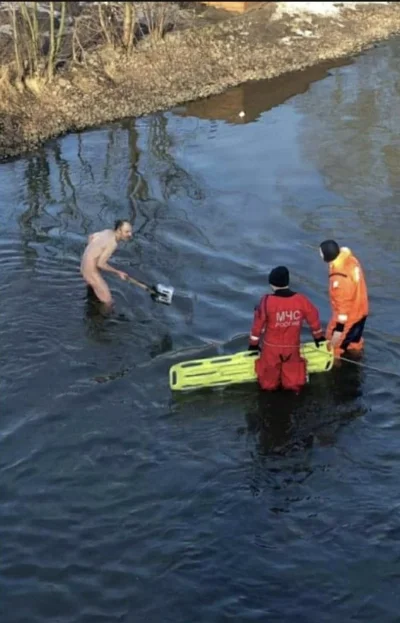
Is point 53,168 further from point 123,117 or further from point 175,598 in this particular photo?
point 175,598

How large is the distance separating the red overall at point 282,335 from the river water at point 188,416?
1.08ft

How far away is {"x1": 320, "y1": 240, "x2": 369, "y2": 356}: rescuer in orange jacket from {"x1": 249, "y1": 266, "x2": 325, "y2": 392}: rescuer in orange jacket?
0.41 m

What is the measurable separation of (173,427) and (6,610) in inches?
123

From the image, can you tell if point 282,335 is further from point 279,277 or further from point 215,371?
point 215,371

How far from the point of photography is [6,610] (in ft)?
23.4

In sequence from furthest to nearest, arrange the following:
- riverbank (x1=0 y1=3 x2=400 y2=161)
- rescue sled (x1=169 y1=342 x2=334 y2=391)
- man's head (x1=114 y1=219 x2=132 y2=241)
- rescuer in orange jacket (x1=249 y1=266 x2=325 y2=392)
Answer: riverbank (x1=0 y1=3 x2=400 y2=161) → man's head (x1=114 y1=219 x2=132 y2=241) → rescue sled (x1=169 y1=342 x2=334 y2=391) → rescuer in orange jacket (x1=249 y1=266 x2=325 y2=392)

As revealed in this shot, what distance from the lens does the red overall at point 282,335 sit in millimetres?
9430

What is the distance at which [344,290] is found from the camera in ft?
32.6

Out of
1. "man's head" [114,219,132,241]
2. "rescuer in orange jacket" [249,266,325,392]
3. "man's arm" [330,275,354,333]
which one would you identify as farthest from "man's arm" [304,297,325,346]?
"man's head" [114,219,132,241]

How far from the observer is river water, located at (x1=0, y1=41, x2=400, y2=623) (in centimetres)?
740

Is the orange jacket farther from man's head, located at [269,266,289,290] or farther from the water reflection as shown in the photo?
the water reflection

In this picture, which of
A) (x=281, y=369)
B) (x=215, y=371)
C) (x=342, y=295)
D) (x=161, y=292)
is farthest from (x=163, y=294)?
(x=342, y=295)

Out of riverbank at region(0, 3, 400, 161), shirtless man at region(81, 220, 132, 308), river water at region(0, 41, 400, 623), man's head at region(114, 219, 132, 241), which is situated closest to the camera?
river water at region(0, 41, 400, 623)

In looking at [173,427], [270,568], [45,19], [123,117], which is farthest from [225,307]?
[45,19]
